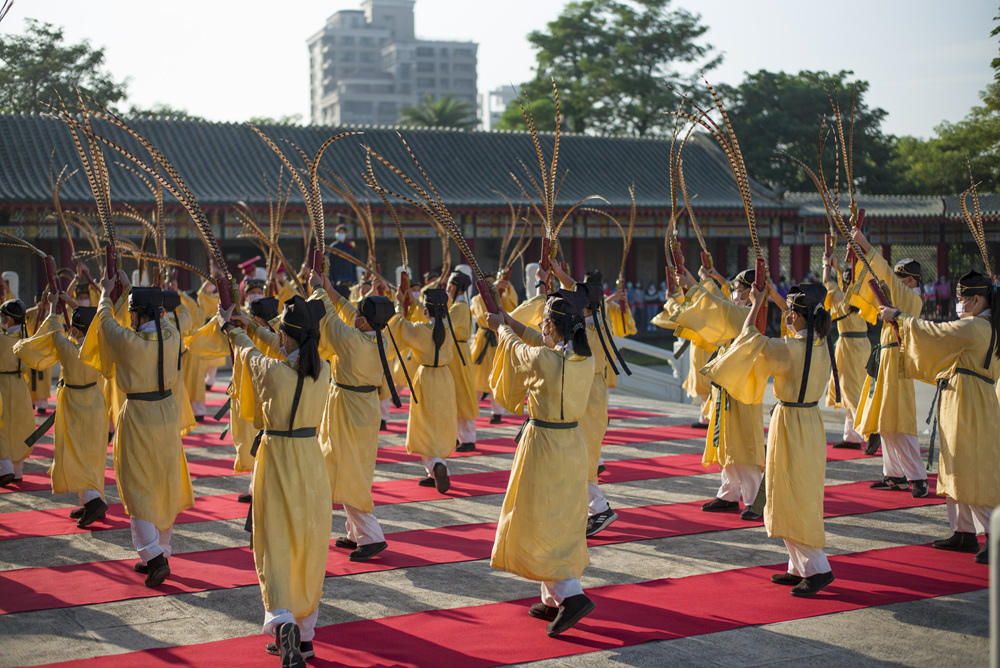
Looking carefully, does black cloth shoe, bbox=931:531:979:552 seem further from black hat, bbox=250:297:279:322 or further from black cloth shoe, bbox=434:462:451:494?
black hat, bbox=250:297:279:322

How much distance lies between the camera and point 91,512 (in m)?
6.11

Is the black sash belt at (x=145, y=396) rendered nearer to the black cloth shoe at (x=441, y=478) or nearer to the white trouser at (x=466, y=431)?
the black cloth shoe at (x=441, y=478)

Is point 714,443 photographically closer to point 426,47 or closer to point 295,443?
point 295,443

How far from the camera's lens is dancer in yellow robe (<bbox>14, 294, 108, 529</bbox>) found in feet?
20.1

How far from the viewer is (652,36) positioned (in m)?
33.6

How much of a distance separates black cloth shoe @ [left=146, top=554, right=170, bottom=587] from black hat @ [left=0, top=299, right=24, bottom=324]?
316cm

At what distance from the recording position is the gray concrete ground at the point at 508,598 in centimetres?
408

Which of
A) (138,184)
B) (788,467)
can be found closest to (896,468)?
(788,467)

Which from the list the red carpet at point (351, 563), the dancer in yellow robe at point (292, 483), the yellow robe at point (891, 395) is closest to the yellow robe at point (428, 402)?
the red carpet at point (351, 563)

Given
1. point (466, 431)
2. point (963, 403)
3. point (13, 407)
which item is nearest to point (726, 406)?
point (963, 403)

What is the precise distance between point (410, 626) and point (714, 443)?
2.93 metres

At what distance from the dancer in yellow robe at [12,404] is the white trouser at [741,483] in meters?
5.25

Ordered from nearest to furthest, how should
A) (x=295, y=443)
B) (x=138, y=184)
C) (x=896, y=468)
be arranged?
(x=295, y=443), (x=896, y=468), (x=138, y=184)

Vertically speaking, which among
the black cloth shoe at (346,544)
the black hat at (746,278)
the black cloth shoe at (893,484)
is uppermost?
the black hat at (746,278)
